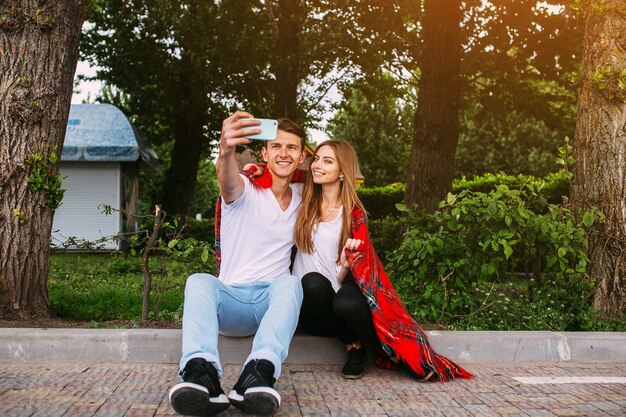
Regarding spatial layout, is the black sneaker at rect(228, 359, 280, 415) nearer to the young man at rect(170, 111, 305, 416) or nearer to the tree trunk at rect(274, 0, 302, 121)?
the young man at rect(170, 111, 305, 416)

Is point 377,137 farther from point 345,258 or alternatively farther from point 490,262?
point 345,258

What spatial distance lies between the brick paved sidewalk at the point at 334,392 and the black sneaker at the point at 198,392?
0.20 meters

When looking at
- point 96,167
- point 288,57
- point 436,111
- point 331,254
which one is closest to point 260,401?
Answer: point 331,254

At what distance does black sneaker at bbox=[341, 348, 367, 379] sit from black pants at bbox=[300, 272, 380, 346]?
0.09 meters

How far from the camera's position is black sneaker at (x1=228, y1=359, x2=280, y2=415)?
146 inches

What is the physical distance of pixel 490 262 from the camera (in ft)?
20.3

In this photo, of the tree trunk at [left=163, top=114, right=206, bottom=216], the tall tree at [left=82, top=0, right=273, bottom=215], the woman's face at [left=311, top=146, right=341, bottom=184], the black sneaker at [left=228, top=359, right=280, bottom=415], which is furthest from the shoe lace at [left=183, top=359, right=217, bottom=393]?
the tree trunk at [left=163, top=114, right=206, bottom=216]

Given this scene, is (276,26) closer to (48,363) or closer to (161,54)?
(161,54)

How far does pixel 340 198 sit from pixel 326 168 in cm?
25

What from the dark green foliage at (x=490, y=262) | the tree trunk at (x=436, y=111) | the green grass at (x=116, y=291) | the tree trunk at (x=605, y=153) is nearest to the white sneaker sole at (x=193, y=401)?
the green grass at (x=116, y=291)

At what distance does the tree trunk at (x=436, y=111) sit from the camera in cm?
1217

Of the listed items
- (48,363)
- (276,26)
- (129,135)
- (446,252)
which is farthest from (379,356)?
(129,135)

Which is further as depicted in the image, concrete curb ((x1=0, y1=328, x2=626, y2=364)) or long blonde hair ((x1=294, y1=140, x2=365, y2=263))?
concrete curb ((x1=0, y1=328, x2=626, y2=364))

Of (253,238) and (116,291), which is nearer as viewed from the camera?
(253,238)
